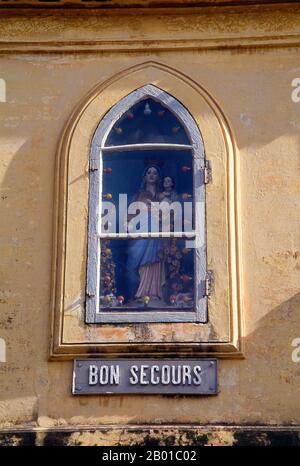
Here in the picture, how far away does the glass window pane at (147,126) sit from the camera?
379 inches

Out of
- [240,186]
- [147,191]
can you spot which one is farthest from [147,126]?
[240,186]

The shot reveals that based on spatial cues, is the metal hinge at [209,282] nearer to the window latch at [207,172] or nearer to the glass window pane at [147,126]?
the window latch at [207,172]

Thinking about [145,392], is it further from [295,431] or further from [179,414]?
[295,431]

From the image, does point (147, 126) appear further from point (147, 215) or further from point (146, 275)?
point (146, 275)

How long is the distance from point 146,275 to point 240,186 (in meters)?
1.07

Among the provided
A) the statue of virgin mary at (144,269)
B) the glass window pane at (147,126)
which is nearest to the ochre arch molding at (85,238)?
the glass window pane at (147,126)

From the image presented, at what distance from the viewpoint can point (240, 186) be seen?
30.6 ft

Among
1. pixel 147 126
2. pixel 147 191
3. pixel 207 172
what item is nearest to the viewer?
pixel 207 172

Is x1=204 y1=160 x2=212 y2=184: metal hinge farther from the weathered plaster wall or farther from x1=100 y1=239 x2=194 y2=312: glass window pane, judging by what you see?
x1=100 y1=239 x2=194 y2=312: glass window pane

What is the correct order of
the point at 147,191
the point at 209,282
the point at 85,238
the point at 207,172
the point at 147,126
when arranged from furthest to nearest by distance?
the point at 147,126, the point at 147,191, the point at 207,172, the point at 85,238, the point at 209,282

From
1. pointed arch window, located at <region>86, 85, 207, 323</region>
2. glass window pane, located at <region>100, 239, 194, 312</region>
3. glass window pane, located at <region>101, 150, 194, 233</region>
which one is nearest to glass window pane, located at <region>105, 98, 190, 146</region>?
pointed arch window, located at <region>86, 85, 207, 323</region>

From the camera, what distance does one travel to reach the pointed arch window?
9.04m

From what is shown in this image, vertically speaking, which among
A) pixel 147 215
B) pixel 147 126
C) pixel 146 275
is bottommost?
pixel 146 275

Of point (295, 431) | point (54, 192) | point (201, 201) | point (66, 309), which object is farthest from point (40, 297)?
point (295, 431)
